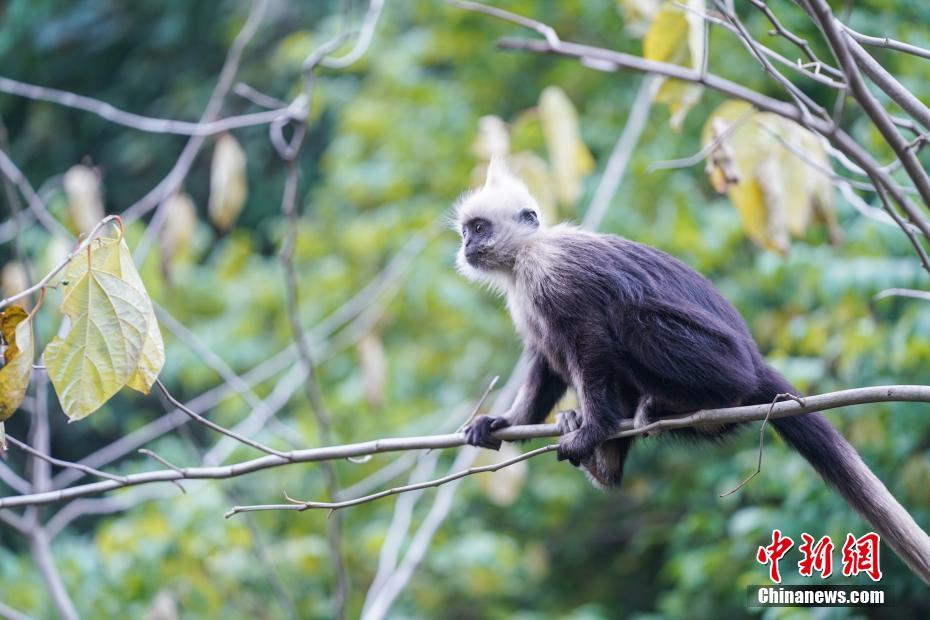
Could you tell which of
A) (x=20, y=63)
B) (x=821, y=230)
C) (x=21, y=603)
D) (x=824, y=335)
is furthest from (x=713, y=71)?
(x=20, y=63)

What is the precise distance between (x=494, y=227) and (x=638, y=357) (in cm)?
99

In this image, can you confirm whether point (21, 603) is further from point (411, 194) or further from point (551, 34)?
point (551, 34)

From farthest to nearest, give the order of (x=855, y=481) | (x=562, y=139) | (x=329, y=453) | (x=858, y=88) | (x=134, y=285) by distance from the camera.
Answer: (x=562, y=139) → (x=855, y=481) → (x=329, y=453) → (x=134, y=285) → (x=858, y=88)

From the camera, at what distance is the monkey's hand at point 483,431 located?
330cm

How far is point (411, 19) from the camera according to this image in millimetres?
10289

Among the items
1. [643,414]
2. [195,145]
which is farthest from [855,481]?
[195,145]

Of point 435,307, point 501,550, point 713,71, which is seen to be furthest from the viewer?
point 435,307

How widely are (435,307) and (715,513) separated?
2.58m

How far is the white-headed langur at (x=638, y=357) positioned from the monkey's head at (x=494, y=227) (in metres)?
0.25

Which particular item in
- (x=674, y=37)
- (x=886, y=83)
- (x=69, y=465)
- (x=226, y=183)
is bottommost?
(x=69, y=465)

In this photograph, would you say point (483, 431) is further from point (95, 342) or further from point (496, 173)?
point (95, 342)

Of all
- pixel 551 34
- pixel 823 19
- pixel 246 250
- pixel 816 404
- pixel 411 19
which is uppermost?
pixel 411 19

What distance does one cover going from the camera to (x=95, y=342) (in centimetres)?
226

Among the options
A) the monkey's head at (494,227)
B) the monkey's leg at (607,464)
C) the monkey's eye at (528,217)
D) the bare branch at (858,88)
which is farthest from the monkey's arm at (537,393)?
the bare branch at (858,88)
